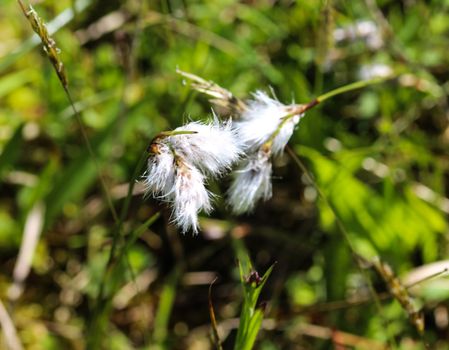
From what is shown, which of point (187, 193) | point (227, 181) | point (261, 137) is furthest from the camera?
point (227, 181)

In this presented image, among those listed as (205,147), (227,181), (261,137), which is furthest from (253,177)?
(227,181)

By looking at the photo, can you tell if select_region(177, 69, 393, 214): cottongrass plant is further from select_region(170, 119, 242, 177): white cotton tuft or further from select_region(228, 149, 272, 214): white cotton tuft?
select_region(170, 119, 242, 177): white cotton tuft

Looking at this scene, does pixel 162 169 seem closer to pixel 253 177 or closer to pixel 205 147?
pixel 205 147

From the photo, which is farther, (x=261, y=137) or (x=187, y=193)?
(x=261, y=137)

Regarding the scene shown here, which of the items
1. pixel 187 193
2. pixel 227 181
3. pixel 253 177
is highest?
pixel 187 193

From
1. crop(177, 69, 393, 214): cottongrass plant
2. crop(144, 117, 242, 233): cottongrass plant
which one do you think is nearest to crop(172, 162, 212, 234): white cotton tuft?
crop(144, 117, 242, 233): cottongrass plant

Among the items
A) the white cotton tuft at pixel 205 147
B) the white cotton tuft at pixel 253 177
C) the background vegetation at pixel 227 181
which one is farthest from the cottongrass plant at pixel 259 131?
the background vegetation at pixel 227 181

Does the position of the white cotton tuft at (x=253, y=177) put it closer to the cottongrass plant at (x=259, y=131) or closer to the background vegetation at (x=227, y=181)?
the cottongrass plant at (x=259, y=131)
